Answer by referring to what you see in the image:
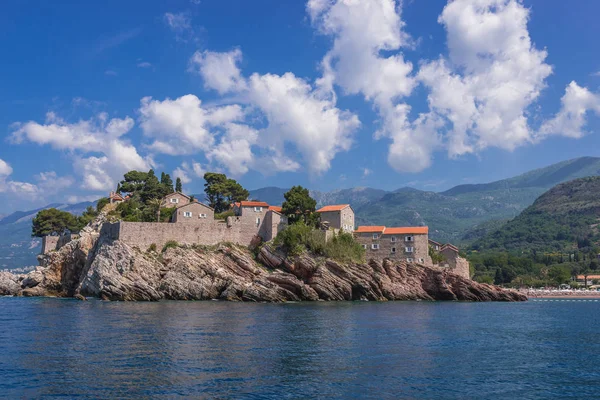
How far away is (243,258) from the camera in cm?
7450

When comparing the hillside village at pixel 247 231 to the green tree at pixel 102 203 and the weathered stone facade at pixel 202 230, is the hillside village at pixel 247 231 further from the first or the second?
the green tree at pixel 102 203

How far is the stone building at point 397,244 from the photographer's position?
3255 inches

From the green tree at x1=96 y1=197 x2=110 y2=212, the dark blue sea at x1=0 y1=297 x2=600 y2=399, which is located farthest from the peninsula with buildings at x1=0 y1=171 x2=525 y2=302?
the dark blue sea at x1=0 y1=297 x2=600 y2=399

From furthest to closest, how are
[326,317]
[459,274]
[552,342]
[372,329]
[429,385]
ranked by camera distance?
[459,274], [326,317], [372,329], [552,342], [429,385]

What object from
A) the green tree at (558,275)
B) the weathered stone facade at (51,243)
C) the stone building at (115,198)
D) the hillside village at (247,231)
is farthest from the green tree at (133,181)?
→ the green tree at (558,275)

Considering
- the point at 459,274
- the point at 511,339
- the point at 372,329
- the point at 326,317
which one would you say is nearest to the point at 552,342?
the point at 511,339

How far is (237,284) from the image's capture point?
70688 mm

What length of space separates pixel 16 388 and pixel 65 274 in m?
58.7

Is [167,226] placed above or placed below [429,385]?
above

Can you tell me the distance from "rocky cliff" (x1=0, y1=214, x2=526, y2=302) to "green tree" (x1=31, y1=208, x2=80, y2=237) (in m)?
10.4

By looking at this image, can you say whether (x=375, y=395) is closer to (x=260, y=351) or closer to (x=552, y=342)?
(x=260, y=351)

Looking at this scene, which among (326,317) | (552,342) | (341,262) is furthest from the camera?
(341,262)

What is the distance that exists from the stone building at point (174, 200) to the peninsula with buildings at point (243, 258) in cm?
16

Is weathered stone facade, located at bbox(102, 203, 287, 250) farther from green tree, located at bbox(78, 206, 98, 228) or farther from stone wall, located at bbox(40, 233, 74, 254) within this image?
green tree, located at bbox(78, 206, 98, 228)
